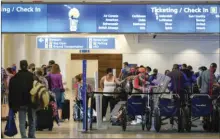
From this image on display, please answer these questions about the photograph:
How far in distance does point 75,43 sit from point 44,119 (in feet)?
19.3

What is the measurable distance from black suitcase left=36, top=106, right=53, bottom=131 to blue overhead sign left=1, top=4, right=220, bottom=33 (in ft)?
6.47

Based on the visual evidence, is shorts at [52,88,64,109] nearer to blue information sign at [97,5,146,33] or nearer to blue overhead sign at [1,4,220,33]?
blue overhead sign at [1,4,220,33]

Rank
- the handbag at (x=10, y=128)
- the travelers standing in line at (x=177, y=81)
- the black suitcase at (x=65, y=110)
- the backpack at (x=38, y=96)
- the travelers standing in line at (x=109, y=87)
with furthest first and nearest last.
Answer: the black suitcase at (x=65, y=110) → the travelers standing in line at (x=109, y=87) → the travelers standing in line at (x=177, y=81) → the handbag at (x=10, y=128) → the backpack at (x=38, y=96)

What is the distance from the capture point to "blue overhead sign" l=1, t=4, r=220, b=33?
34.7 feet

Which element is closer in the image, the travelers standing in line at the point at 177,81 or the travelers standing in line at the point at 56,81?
the travelers standing in line at the point at 177,81

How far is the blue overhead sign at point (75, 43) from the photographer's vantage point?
56.1 feet

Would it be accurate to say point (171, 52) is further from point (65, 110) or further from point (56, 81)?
point (56, 81)

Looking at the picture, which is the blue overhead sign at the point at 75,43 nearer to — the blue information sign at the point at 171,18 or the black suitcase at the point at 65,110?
the black suitcase at the point at 65,110

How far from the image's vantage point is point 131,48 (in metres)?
28.5

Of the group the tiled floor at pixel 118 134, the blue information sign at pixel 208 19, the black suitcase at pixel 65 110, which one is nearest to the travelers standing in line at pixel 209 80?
the tiled floor at pixel 118 134

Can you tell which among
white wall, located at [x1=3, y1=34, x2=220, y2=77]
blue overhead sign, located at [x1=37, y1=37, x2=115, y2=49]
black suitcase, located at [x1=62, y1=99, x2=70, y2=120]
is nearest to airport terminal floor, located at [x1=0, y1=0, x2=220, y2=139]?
black suitcase, located at [x1=62, y1=99, x2=70, y2=120]

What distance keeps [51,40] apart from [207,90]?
278 inches

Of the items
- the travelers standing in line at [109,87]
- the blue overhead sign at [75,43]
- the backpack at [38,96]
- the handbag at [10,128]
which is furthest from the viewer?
the blue overhead sign at [75,43]

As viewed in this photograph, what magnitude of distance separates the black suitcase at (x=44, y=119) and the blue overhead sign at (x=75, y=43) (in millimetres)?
5488
